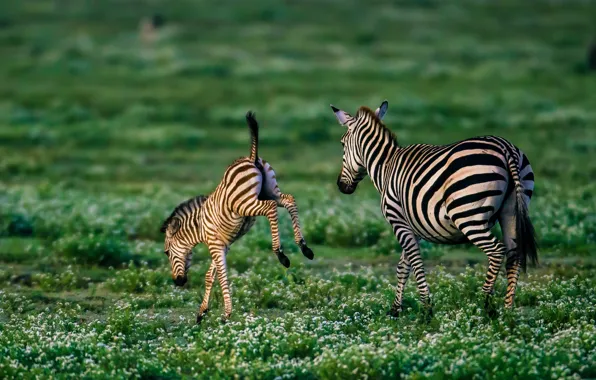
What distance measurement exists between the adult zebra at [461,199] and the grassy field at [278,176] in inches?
25.0

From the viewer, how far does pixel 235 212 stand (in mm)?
11594

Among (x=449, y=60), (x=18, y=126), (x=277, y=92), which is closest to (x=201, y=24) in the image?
(x=449, y=60)

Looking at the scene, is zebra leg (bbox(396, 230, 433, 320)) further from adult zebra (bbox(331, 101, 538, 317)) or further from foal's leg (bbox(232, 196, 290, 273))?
foal's leg (bbox(232, 196, 290, 273))

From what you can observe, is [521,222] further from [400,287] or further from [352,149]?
[352,149]

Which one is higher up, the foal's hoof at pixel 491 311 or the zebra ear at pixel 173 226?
the zebra ear at pixel 173 226

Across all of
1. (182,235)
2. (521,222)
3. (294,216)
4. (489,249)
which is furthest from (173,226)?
(521,222)

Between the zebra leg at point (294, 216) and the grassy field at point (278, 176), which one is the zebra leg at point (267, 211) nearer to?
the zebra leg at point (294, 216)

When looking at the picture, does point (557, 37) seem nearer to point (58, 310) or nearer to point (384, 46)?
point (384, 46)

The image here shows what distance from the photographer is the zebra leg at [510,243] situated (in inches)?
435

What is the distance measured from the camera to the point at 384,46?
4922 centimetres

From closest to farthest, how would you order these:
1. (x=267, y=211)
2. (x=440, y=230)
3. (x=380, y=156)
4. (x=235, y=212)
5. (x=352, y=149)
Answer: (x=440, y=230)
(x=267, y=211)
(x=235, y=212)
(x=380, y=156)
(x=352, y=149)

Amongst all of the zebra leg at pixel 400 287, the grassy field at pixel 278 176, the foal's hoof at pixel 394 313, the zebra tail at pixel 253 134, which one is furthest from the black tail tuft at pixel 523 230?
the zebra tail at pixel 253 134

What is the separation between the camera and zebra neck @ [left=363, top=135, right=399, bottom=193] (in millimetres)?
12125

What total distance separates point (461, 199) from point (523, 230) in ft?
2.26
